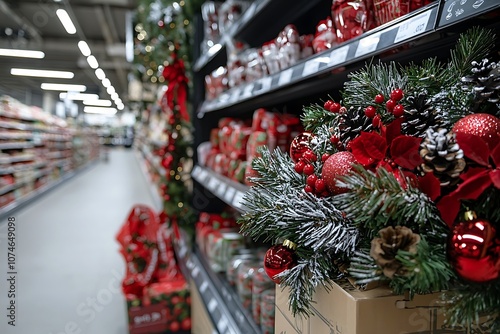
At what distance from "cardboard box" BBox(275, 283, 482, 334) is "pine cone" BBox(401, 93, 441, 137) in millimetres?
252

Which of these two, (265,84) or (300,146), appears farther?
(265,84)

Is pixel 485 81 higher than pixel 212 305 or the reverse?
higher

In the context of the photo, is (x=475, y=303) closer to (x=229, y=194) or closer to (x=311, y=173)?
(x=311, y=173)

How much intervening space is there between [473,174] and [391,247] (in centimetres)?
14

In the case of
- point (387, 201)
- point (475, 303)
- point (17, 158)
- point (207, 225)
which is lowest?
point (207, 225)

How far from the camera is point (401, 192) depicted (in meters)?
0.53

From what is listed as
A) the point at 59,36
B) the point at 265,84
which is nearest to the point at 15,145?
the point at 59,36

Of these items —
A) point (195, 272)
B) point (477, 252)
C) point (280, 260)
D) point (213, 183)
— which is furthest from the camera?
point (195, 272)

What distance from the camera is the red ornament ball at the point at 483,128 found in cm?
54

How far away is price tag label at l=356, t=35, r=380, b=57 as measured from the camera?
2.67ft

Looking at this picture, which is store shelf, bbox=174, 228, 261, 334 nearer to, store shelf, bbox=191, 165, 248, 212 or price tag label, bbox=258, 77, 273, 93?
store shelf, bbox=191, 165, 248, 212

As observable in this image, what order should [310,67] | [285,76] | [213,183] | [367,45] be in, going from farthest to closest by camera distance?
[213,183] → [285,76] → [310,67] → [367,45]

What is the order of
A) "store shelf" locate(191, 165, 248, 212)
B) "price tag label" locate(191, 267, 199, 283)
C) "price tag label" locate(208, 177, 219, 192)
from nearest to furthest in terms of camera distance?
"store shelf" locate(191, 165, 248, 212), "price tag label" locate(208, 177, 219, 192), "price tag label" locate(191, 267, 199, 283)

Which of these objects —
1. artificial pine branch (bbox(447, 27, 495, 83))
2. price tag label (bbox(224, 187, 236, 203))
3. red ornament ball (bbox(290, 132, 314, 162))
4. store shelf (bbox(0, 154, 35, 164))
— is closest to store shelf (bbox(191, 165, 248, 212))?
price tag label (bbox(224, 187, 236, 203))
